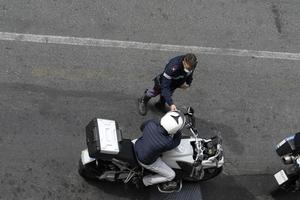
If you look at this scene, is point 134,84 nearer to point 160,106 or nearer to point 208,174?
point 160,106

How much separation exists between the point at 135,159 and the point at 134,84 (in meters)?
2.19

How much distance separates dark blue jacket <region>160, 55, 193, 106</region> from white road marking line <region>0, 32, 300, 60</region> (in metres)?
1.84

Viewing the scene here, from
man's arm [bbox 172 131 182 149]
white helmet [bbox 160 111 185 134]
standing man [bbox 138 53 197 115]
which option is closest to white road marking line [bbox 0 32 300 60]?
standing man [bbox 138 53 197 115]

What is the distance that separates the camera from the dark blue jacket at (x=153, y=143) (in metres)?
7.03

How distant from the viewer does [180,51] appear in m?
9.89

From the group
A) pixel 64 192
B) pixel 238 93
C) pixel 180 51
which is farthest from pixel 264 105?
pixel 64 192

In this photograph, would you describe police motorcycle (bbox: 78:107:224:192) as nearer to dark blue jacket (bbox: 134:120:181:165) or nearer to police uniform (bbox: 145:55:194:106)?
dark blue jacket (bbox: 134:120:181:165)

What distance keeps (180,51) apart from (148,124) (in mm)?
2944

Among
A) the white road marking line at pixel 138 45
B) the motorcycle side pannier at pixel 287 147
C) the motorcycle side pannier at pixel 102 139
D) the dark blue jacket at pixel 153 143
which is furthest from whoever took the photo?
the white road marking line at pixel 138 45

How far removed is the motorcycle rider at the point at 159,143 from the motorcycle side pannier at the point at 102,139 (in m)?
0.38

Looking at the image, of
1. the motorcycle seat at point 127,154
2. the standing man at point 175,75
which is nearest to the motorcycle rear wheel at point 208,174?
the motorcycle seat at point 127,154

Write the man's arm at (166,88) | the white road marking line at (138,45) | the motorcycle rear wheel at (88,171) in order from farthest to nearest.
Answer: the white road marking line at (138,45), the man's arm at (166,88), the motorcycle rear wheel at (88,171)

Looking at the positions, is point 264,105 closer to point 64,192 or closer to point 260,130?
point 260,130

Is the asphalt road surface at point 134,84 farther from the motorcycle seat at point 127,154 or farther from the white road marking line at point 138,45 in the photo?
the motorcycle seat at point 127,154
